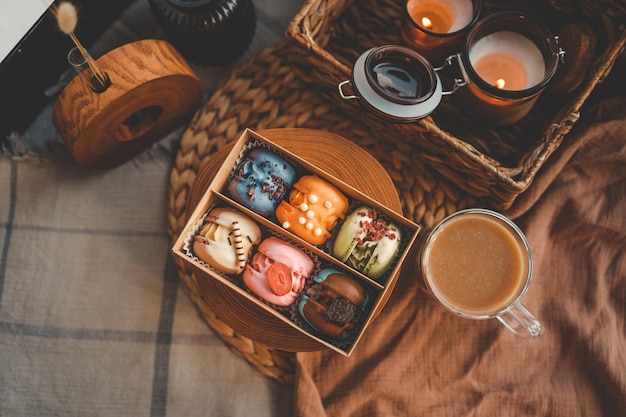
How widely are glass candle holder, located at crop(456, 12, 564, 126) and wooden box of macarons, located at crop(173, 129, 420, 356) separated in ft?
0.89

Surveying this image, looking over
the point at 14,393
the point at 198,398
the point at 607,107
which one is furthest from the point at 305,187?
the point at 14,393

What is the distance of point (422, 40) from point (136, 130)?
1.90ft

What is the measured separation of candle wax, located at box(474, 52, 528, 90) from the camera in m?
0.97

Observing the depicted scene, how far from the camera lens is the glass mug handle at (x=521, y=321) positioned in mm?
900

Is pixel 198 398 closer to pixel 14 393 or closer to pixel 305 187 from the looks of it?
pixel 14 393

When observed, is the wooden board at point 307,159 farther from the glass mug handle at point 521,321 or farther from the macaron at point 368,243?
the glass mug handle at point 521,321

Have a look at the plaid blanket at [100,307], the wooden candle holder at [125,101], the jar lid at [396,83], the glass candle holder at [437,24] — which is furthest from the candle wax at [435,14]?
the plaid blanket at [100,307]

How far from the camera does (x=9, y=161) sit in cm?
112

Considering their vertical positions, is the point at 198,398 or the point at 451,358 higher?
the point at 451,358

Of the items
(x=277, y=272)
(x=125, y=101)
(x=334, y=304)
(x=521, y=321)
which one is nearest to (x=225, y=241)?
(x=277, y=272)

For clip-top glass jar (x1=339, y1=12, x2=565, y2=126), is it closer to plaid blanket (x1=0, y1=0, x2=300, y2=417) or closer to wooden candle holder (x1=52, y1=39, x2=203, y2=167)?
wooden candle holder (x1=52, y1=39, x2=203, y2=167)

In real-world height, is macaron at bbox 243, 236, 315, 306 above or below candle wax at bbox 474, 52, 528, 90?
below

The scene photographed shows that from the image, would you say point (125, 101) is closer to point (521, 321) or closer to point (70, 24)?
point (70, 24)

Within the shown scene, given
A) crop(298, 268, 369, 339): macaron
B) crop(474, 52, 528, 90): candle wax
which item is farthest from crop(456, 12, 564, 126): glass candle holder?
crop(298, 268, 369, 339): macaron
